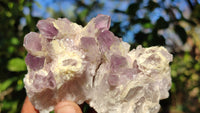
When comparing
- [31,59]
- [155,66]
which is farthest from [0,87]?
[155,66]

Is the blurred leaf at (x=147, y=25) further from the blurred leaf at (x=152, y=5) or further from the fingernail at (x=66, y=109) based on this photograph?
the fingernail at (x=66, y=109)

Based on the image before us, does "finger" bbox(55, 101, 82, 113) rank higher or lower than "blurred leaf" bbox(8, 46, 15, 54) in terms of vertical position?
higher

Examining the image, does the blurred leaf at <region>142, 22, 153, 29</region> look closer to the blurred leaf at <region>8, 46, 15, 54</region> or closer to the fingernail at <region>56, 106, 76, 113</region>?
the fingernail at <region>56, 106, 76, 113</region>

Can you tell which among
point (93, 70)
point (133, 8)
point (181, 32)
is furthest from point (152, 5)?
point (93, 70)

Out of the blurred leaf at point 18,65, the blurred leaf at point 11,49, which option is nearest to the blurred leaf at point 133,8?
the blurred leaf at point 18,65

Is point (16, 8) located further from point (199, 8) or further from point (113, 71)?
point (199, 8)

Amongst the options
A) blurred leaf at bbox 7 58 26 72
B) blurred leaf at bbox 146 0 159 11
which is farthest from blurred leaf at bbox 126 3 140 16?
blurred leaf at bbox 7 58 26 72
